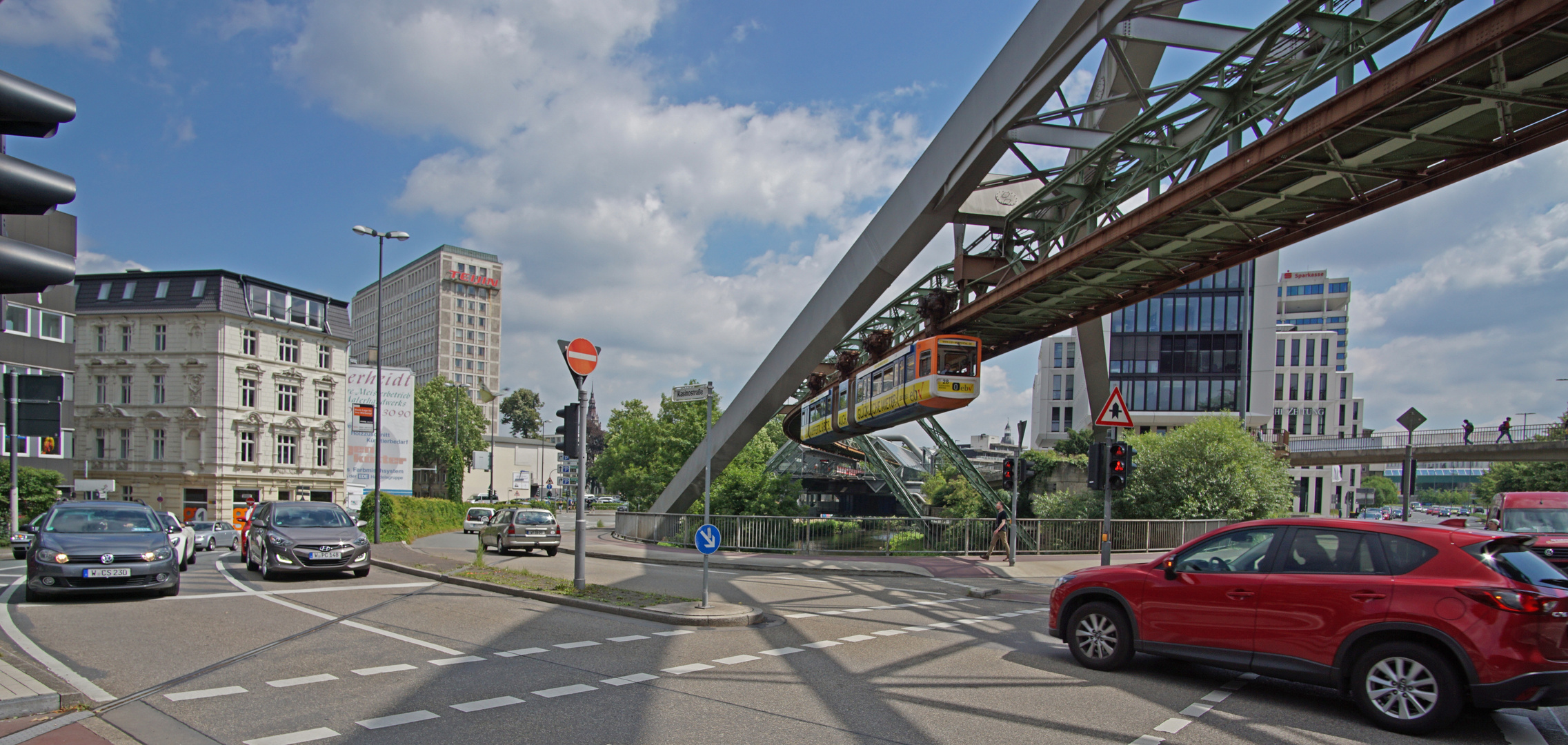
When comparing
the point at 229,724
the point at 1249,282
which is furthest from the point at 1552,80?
the point at 1249,282

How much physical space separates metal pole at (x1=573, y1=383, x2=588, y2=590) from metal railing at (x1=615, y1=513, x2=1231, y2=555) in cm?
962

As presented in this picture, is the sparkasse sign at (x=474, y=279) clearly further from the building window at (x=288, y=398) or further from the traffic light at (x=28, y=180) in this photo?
the traffic light at (x=28, y=180)

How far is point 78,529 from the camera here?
37.6 feet

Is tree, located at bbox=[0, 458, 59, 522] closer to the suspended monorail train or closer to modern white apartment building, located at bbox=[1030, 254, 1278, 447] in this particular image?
the suspended monorail train

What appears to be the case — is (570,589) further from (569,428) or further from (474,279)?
(474,279)

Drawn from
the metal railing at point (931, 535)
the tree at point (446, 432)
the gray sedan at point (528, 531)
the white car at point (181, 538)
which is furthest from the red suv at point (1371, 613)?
the tree at point (446, 432)

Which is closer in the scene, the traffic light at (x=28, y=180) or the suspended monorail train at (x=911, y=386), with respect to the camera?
the traffic light at (x=28, y=180)

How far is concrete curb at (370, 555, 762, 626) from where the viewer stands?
10.3 metres

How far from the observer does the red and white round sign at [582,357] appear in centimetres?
1273

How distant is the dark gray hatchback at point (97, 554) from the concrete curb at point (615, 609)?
4062mm

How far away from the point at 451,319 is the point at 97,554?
13512 cm

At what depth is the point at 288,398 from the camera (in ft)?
176

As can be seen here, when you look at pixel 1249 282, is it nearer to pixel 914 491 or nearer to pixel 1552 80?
pixel 914 491

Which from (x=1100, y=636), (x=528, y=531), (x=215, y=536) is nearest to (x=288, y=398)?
(x=215, y=536)
